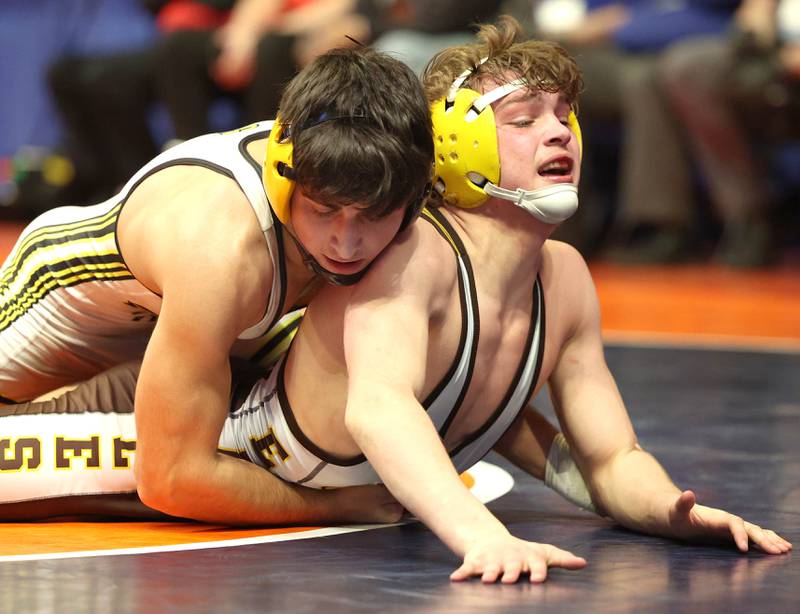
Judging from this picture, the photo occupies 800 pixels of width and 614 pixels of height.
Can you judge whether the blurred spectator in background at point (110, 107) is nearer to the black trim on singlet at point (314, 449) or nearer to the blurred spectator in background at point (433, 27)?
the blurred spectator in background at point (433, 27)

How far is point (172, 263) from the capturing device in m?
2.69

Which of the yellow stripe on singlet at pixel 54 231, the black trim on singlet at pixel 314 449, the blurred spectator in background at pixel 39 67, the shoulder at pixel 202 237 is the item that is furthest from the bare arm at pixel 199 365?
the blurred spectator in background at pixel 39 67

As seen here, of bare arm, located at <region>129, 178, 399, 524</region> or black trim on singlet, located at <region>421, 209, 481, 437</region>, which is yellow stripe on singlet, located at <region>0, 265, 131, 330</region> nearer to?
bare arm, located at <region>129, 178, 399, 524</region>

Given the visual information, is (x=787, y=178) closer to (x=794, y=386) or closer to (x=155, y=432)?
(x=794, y=386)

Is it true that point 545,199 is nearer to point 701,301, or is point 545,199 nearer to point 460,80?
point 460,80

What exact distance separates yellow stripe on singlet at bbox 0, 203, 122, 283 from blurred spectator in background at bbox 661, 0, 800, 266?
4627mm

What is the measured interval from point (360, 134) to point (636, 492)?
843 mm

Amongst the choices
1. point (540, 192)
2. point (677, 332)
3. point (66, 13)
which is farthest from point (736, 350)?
point (66, 13)

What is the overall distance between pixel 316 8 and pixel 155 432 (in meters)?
5.92

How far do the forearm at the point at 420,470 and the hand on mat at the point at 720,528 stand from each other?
420 mm

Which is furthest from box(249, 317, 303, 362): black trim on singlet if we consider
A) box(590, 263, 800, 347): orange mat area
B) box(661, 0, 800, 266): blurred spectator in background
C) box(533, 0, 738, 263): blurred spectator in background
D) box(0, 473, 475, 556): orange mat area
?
box(533, 0, 738, 263): blurred spectator in background

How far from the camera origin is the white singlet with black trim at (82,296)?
2925mm

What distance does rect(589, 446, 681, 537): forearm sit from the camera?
2.80 metres

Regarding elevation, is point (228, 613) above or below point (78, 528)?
below
